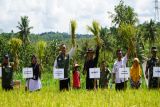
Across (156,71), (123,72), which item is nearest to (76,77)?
(123,72)

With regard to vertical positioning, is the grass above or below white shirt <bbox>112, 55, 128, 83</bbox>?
below

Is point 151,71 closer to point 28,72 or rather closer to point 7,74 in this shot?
point 28,72

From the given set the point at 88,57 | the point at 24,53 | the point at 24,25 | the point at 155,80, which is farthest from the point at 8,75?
the point at 24,25

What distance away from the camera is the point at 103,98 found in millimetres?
11062

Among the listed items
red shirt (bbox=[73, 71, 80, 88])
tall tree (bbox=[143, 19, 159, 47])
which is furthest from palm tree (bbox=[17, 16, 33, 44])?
red shirt (bbox=[73, 71, 80, 88])

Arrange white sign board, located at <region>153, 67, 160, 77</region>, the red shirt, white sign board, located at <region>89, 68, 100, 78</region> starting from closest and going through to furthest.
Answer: white sign board, located at <region>153, 67, 160, 77</region> < white sign board, located at <region>89, 68, 100, 78</region> < the red shirt

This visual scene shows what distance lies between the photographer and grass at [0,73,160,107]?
9891 mm

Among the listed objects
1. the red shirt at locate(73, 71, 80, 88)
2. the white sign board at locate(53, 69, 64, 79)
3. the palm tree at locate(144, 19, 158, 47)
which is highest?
the palm tree at locate(144, 19, 158, 47)

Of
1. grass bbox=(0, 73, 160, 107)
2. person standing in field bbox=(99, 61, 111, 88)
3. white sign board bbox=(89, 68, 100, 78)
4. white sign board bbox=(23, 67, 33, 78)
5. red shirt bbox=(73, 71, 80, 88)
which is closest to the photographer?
grass bbox=(0, 73, 160, 107)

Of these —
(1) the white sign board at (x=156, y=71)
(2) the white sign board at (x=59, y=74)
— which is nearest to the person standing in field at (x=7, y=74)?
(2) the white sign board at (x=59, y=74)

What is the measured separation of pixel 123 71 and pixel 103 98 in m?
2.56

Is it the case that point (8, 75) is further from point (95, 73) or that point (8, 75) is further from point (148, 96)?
point (148, 96)

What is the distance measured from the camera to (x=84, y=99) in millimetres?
10984

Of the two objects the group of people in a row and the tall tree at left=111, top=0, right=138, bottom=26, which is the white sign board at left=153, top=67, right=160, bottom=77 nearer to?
the group of people in a row
